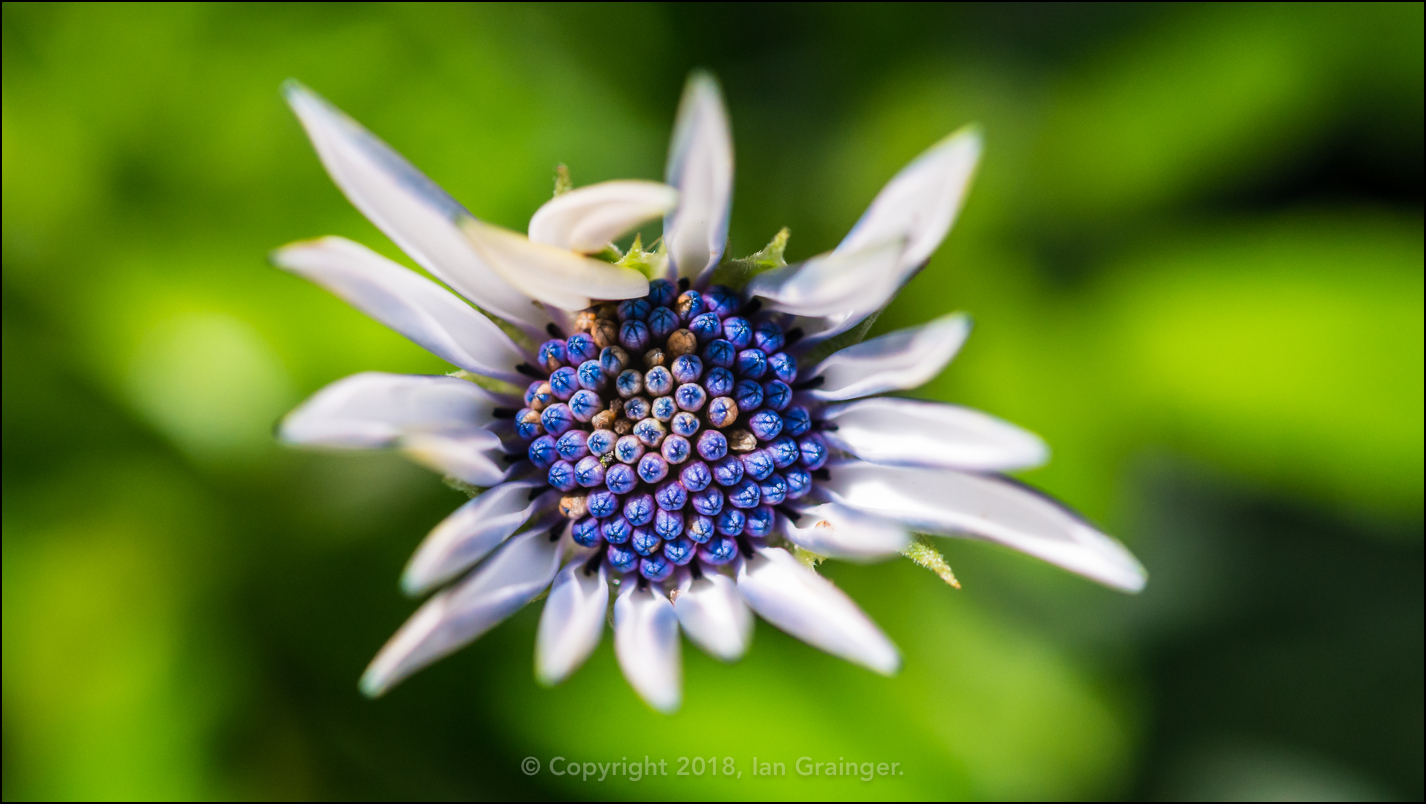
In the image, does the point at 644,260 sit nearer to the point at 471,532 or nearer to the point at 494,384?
the point at 494,384

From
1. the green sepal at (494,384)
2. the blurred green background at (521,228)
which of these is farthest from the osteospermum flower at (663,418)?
the blurred green background at (521,228)

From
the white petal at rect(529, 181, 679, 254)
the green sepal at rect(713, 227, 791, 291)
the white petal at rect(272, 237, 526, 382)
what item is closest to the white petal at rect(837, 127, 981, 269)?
the green sepal at rect(713, 227, 791, 291)

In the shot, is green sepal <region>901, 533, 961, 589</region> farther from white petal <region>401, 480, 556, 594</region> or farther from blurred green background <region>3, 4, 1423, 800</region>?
blurred green background <region>3, 4, 1423, 800</region>

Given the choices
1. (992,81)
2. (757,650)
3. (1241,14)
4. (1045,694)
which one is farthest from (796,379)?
(1241,14)

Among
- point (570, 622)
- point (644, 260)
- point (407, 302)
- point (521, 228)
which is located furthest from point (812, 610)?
point (521, 228)

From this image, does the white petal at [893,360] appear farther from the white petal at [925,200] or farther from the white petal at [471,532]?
the white petal at [471,532]

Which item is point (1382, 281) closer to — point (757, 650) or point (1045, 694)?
point (1045, 694)
